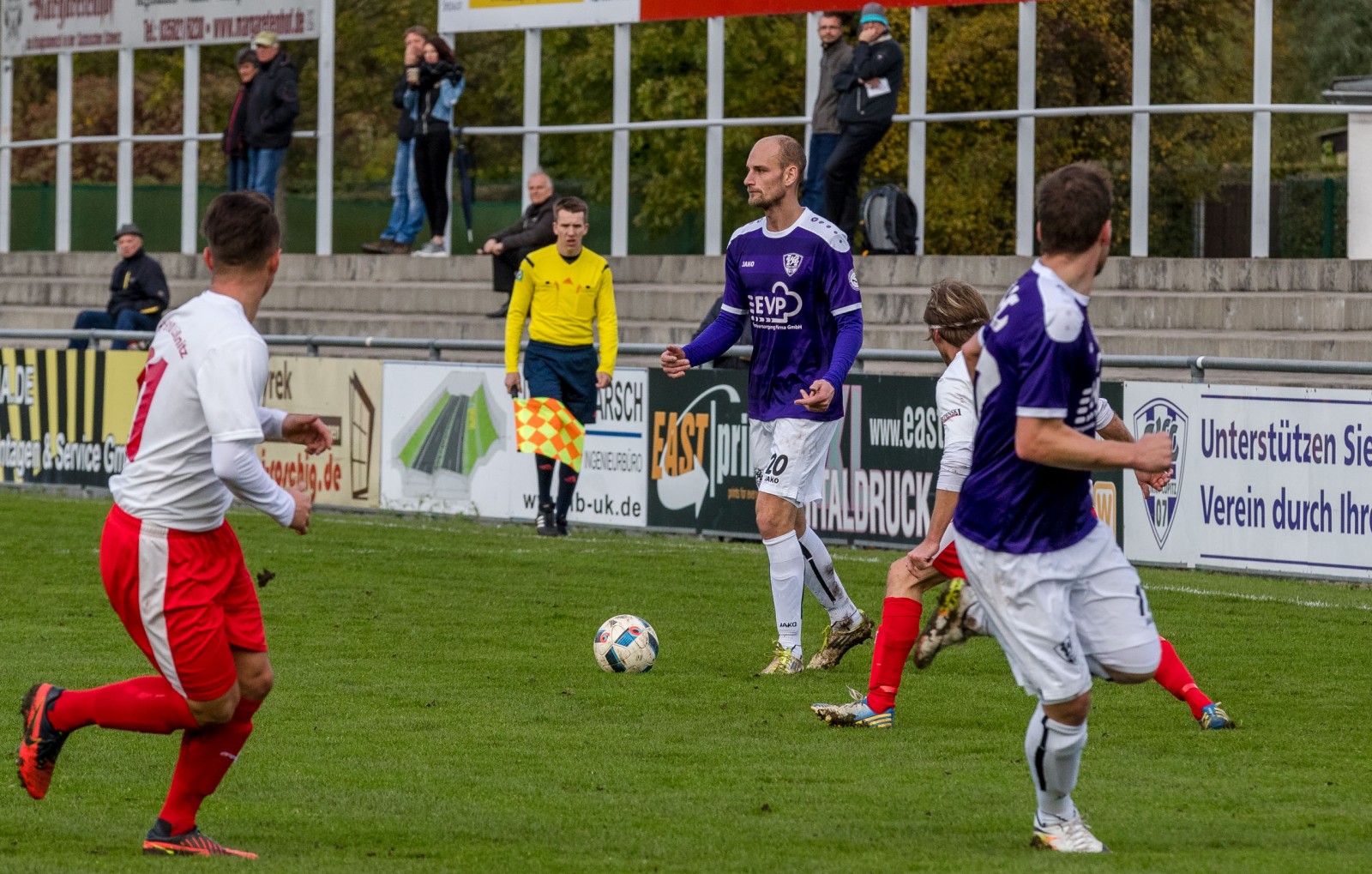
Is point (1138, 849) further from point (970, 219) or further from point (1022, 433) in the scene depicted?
point (970, 219)

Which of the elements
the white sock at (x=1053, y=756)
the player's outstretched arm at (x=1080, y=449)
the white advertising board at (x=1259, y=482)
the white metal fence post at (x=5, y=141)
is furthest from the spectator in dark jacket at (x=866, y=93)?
the white metal fence post at (x=5, y=141)

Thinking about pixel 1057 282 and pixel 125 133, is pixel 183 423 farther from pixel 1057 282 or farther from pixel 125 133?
pixel 125 133

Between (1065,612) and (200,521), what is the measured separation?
2381 mm

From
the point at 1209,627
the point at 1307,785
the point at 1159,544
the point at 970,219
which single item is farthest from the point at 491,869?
the point at 970,219

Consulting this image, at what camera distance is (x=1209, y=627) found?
11234mm

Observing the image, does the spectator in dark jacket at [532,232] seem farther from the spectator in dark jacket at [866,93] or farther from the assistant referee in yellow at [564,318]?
the spectator in dark jacket at [866,93]

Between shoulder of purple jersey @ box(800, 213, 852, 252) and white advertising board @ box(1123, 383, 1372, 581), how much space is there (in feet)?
14.3

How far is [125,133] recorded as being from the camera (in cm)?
2981

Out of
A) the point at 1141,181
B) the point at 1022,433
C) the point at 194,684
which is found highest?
the point at 1141,181

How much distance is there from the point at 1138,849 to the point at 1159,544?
24.3 feet

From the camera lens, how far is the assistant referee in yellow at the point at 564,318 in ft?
49.4

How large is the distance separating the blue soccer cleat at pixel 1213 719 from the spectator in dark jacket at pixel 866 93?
1051cm

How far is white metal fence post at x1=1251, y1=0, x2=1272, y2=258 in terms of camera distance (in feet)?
65.8

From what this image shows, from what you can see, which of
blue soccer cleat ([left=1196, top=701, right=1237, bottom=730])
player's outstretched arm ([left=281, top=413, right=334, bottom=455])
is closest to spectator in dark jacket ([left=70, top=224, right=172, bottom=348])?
blue soccer cleat ([left=1196, top=701, right=1237, bottom=730])
